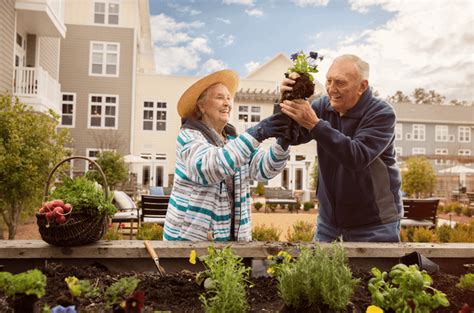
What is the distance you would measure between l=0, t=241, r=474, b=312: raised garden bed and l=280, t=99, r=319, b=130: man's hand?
46cm

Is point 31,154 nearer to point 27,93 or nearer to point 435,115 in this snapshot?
point 27,93

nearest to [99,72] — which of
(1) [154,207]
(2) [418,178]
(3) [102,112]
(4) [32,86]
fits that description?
(3) [102,112]

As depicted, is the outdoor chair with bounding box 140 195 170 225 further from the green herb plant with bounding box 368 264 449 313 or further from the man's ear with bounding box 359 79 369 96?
the green herb plant with bounding box 368 264 449 313

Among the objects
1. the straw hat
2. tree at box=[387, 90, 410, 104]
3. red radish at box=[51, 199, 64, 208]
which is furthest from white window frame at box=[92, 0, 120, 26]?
tree at box=[387, 90, 410, 104]

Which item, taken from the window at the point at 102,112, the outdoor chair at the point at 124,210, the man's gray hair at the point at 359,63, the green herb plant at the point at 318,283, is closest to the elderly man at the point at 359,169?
the man's gray hair at the point at 359,63

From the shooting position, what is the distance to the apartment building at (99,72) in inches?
701

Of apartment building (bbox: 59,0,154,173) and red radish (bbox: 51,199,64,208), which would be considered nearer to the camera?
red radish (bbox: 51,199,64,208)

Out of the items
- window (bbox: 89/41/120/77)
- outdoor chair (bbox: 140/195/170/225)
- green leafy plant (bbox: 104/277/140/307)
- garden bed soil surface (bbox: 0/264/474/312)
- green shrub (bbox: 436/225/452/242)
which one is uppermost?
window (bbox: 89/41/120/77)

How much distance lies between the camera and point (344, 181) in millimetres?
1758

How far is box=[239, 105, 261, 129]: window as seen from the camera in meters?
21.7

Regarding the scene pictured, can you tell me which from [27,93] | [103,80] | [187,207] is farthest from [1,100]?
[103,80]

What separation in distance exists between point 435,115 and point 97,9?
24.8 metres

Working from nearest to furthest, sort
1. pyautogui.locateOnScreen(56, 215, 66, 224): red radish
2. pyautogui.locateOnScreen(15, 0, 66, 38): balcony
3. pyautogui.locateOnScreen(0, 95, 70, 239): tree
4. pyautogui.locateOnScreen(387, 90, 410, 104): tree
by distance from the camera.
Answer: pyautogui.locateOnScreen(56, 215, 66, 224): red radish, pyautogui.locateOnScreen(0, 95, 70, 239): tree, pyautogui.locateOnScreen(15, 0, 66, 38): balcony, pyautogui.locateOnScreen(387, 90, 410, 104): tree

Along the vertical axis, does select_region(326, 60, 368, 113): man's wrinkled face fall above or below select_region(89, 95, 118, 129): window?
below
